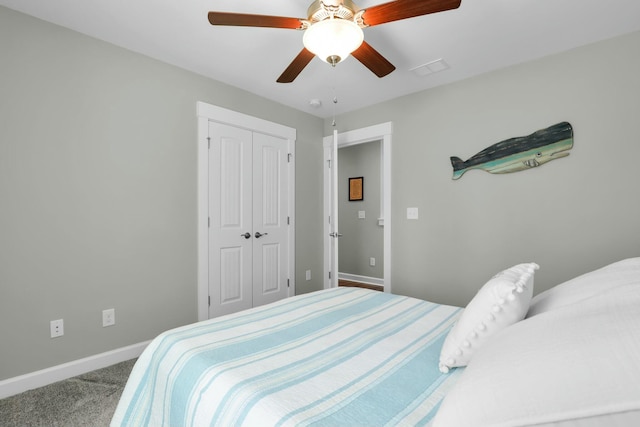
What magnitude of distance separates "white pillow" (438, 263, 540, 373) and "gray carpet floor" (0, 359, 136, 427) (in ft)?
6.04

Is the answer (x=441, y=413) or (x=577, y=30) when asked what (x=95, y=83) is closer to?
(x=441, y=413)

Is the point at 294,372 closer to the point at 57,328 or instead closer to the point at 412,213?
the point at 57,328

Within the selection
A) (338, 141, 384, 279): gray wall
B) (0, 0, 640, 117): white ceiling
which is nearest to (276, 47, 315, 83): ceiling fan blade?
(0, 0, 640, 117): white ceiling

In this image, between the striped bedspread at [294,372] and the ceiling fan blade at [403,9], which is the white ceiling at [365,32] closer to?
the ceiling fan blade at [403,9]

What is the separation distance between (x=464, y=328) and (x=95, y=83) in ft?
9.44

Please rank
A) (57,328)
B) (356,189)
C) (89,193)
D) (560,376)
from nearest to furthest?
(560,376)
(57,328)
(89,193)
(356,189)

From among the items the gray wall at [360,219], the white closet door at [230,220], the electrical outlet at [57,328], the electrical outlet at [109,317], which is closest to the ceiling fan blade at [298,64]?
the white closet door at [230,220]

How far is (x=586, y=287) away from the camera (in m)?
0.98

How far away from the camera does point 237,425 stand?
0.81 metres

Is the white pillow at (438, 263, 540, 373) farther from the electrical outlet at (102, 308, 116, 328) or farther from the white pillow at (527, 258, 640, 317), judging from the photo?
the electrical outlet at (102, 308, 116, 328)

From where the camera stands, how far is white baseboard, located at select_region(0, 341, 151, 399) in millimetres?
1933

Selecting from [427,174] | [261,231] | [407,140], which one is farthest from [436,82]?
[261,231]

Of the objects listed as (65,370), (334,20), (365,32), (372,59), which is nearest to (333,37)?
(334,20)

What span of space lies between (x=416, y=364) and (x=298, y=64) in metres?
1.89
